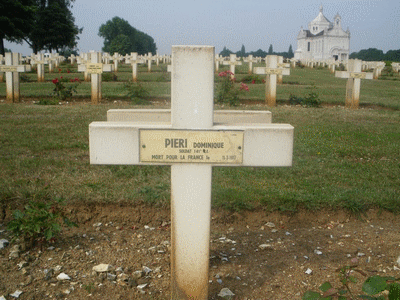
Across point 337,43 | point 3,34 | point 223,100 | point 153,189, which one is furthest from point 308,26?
point 153,189

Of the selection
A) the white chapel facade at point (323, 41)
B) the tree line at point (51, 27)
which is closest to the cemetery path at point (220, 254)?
the tree line at point (51, 27)

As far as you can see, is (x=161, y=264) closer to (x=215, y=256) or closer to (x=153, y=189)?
(x=215, y=256)

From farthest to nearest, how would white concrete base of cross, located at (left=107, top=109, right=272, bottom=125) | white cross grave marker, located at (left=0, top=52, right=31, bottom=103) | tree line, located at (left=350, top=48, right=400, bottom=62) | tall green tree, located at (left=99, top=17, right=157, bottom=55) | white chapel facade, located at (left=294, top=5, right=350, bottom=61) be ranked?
white chapel facade, located at (left=294, top=5, right=350, bottom=61)
tree line, located at (left=350, top=48, right=400, bottom=62)
tall green tree, located at (left=99, top=17, right=157, bottom=55)
white cross grave marker, located at (left=0, top=52, right=31, bottom=103)
white concrete base of cross, located at (left=107, top=109, right=272, bottom=125)

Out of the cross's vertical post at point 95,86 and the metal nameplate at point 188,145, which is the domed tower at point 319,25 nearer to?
the cross's vertical post at point 95,86

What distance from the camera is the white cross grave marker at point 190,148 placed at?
2.68 metres

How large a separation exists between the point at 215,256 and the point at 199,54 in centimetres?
159

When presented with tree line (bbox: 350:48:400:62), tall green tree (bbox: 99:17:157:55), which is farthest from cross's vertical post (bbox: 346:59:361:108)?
tree line (bbox: 350:48:400:62)

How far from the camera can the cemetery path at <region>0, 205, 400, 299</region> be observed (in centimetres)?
309

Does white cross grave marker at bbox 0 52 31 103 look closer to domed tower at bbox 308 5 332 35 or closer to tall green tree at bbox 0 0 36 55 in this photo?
tall green tree at bbox 0 0 36 55

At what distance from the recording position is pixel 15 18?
36531 millimetres

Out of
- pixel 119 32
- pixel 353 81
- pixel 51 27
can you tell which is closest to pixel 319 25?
pixel 119 32

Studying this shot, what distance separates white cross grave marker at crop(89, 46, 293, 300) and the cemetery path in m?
0.33

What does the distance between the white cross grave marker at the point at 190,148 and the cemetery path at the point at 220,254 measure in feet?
1.10

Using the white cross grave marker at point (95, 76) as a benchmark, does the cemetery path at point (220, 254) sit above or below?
below
